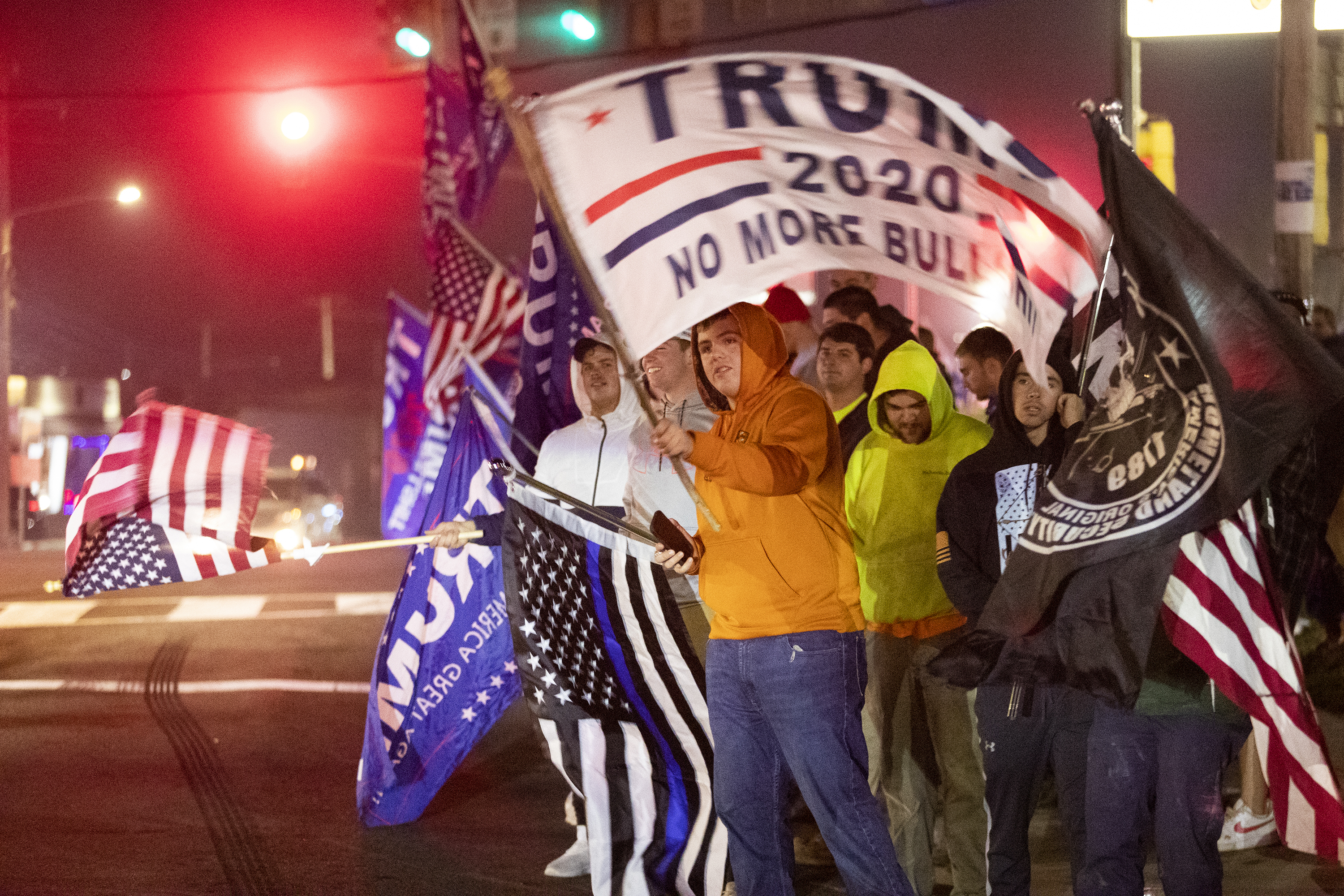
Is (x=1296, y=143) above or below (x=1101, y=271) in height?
above

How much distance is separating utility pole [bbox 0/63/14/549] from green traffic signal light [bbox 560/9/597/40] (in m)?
20.8

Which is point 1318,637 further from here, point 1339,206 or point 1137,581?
point 1339,206

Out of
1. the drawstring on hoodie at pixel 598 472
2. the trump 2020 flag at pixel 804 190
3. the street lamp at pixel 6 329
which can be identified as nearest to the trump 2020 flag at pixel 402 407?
A: the drawstring on hoodie at pixel 598 472

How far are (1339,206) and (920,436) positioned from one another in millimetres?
29158

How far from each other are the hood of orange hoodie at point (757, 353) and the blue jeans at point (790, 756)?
28.7 inches

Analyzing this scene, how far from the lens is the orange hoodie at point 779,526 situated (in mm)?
4004

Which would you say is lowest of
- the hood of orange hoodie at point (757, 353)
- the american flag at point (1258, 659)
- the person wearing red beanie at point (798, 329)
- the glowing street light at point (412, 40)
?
the american flag at point (1258, 659)

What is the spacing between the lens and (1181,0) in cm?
1182

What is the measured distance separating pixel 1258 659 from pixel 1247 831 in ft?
7.76

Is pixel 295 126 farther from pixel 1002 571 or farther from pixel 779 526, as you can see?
pixel 779 526

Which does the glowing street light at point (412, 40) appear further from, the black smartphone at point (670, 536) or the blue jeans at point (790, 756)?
the blue jeans at point (790, 756)

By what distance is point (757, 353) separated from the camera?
4.13 meters

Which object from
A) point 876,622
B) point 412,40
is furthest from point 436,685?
point 412,40

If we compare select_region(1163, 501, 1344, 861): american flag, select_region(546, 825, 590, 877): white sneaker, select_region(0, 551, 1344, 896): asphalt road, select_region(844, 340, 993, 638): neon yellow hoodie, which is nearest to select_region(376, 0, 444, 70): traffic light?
select_region(0, 551, 1344, 896): asphalt road
